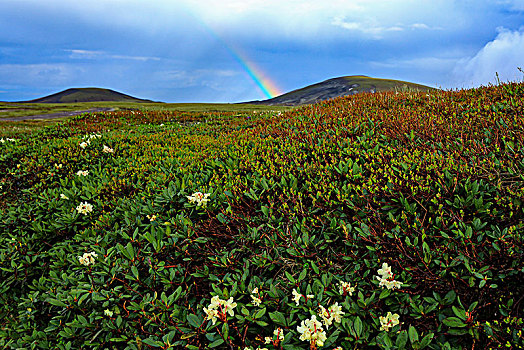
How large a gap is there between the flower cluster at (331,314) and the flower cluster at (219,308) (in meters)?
0.82

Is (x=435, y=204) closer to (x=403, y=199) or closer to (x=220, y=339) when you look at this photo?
(x=403, y=199)

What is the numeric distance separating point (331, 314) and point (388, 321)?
504 millimetres

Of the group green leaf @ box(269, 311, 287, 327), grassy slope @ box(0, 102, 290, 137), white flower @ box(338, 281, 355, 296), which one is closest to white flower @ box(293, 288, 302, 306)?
green leaf @ box(269, 311, 287, 327)

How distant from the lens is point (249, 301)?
3.08 meters

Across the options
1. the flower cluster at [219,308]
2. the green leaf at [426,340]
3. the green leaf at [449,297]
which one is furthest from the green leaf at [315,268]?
the green leaf at [449,297]

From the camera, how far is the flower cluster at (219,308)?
2750 mm

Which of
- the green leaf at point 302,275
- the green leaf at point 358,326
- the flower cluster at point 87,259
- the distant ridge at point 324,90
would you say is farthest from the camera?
the distant ridge at point 324,90

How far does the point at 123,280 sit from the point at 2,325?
2148 mm

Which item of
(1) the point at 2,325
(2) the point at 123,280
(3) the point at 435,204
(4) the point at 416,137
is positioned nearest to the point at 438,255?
(3) the point at 435,204

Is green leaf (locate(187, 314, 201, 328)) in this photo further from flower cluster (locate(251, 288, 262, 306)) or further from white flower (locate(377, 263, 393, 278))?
white flower (locate(377, 263, 393, 278))

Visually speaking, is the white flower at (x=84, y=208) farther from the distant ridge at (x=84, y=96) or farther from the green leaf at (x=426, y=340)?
the distant ridge at (x=84, y=96)

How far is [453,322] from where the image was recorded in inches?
98.3

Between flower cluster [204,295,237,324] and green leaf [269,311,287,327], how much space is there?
0.37 metres

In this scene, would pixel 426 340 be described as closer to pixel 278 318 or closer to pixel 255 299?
pixel 278 318
